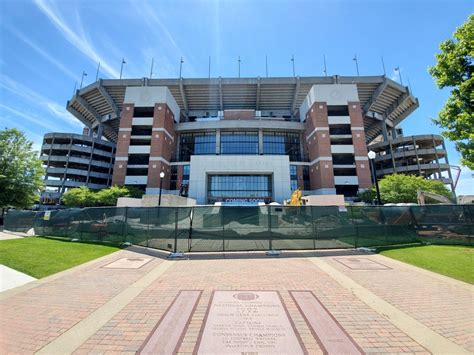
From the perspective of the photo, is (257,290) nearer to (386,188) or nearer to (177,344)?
(177,344)

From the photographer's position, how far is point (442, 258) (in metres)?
8.63

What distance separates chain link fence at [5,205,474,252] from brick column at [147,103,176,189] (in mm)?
34540

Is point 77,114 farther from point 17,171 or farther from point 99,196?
point 17,171

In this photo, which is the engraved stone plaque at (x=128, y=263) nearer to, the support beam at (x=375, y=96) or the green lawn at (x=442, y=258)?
the green lawn at (x=442, y=258)

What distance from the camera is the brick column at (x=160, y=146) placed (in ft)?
151

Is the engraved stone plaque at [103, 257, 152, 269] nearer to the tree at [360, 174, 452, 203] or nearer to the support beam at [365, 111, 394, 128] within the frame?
the tree at [360, 174, 452, 203]

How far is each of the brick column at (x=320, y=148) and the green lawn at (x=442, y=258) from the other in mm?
34107

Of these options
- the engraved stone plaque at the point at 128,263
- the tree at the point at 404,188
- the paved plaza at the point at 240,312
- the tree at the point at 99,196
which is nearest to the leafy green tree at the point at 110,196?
the tree at the point at 99,196

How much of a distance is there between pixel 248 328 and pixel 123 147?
52.1m

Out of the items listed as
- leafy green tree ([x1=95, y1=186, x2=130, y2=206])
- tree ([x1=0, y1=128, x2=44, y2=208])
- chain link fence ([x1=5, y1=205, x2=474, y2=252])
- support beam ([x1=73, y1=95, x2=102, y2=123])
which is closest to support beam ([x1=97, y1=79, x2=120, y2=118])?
support beam ([x1=73, y1=95, x2=102, y2=123])

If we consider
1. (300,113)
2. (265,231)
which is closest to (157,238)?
(265,231)

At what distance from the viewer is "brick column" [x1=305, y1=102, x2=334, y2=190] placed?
43844 millimetres

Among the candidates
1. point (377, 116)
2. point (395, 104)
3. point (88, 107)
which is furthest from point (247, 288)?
point (88, 107)

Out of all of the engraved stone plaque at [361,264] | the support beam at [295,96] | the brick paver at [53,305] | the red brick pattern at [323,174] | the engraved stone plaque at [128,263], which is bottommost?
the brick paver at [53,305]
